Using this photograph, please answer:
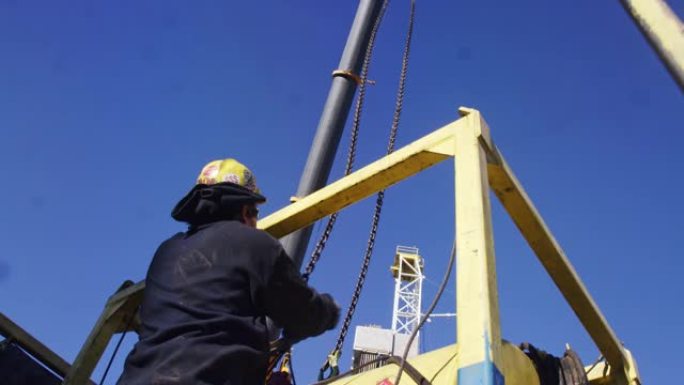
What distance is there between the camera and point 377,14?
6012 millimetres

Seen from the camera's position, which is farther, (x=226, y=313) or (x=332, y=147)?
(x=332, y=147)

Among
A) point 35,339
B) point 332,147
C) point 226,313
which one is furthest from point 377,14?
point 226,313

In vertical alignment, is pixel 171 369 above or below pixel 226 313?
below

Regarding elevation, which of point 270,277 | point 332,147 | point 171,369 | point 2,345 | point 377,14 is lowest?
point 171,369

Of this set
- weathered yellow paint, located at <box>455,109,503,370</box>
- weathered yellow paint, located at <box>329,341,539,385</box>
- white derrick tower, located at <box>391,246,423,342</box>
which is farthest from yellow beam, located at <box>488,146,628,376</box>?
white derrick tower, located at <box>391,246,423,342</box>

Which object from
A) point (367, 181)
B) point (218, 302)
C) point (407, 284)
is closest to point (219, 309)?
point (218, 302)

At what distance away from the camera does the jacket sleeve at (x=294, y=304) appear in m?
2.27

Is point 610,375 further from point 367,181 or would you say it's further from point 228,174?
point 228,174

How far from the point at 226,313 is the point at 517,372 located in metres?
1.19

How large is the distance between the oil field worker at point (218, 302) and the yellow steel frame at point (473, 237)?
0.54 m

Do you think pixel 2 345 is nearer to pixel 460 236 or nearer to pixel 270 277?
pixel 270 277

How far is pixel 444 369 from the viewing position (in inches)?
88.4

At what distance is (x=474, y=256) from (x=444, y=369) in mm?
458

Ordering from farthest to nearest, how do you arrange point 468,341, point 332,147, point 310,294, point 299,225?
point 332,147 < point 299,225 < point 310,294 < point 468,341
